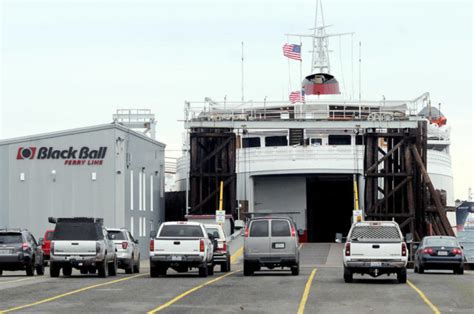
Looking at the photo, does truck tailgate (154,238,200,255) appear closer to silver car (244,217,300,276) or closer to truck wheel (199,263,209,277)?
truck wheel (199,263,209,277)

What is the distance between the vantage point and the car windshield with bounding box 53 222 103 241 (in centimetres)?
3631

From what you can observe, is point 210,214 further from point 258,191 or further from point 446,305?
point 446,305

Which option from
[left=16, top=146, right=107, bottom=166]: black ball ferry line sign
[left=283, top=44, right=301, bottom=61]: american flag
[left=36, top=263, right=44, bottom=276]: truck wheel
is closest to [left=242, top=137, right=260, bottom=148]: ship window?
[left=283, top=44, right=301, bottom=61]: american flag

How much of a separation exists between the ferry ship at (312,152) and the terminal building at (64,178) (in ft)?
26.8

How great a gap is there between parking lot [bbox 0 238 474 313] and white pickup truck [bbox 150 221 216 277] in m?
0.49

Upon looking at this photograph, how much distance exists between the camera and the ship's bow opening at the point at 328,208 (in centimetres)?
7612

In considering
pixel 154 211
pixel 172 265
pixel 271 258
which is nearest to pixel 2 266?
pixel 172 265

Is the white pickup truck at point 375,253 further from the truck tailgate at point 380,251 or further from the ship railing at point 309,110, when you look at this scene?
the ship railing at point 309,110

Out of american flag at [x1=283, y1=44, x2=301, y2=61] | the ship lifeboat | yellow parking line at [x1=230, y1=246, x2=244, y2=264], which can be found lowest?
yellow parking line at [x1=230, y1=246, x2=244, y2=264]

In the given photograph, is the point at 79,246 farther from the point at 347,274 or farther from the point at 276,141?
the point at 276,141

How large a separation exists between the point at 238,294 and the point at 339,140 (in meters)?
47.2

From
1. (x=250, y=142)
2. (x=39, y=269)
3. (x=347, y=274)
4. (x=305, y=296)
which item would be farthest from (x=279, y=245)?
(x=250, y=142)

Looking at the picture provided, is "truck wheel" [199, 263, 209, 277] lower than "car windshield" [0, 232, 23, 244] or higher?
lower

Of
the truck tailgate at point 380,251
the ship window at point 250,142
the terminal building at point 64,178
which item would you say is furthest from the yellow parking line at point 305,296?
the ship window at point 250,142
